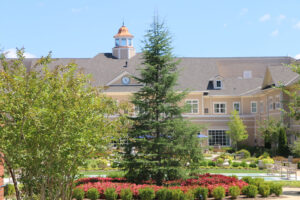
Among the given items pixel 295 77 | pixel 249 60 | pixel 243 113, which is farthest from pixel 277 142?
pixel 249 60

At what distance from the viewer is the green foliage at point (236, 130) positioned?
151 ft

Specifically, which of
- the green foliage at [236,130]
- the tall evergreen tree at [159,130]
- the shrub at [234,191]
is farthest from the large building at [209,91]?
the shrub at [234,191]

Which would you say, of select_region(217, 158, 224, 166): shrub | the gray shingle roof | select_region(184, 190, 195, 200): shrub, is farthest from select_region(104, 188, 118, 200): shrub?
the gray shingle roof

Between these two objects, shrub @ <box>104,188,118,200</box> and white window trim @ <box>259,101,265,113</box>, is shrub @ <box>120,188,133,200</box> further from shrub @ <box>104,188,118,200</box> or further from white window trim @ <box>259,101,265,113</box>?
white window trim @ <box>259,101,265,113</box>

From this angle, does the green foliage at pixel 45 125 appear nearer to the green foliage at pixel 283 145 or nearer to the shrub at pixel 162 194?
the shrub at pixel 162 194

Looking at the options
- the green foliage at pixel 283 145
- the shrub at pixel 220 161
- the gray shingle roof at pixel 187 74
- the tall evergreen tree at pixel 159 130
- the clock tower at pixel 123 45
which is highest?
the clock tower at pixel 123 45

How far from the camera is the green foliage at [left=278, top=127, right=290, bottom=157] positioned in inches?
1455

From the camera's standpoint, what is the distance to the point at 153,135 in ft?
63.8

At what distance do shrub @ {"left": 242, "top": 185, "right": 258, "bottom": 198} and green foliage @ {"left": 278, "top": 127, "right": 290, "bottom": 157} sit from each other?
2095 centimetres

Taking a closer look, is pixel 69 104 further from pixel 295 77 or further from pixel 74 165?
pixel 295 77

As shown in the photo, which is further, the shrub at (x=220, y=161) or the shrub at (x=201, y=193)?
the shrub at (x=220, y=161)

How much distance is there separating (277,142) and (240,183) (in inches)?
878

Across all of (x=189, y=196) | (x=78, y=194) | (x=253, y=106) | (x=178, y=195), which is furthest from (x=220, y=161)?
(x=253, y=106)

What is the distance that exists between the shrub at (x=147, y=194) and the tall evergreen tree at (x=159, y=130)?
2.05 metres
